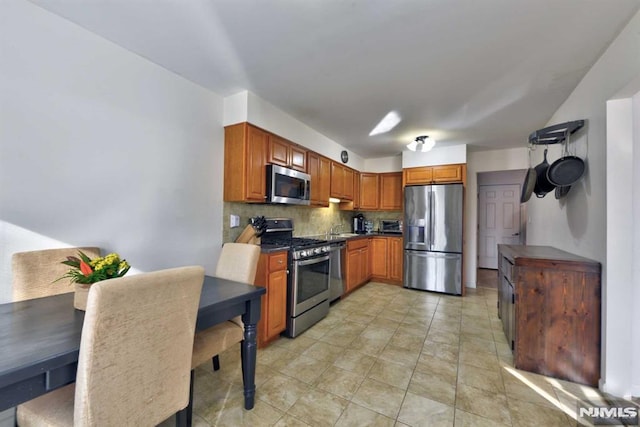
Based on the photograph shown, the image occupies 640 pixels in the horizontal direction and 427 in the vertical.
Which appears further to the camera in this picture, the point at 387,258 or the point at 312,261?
the point at 387,258

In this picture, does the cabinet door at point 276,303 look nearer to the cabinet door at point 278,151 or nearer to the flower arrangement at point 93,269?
the cabinet door at point 278,151

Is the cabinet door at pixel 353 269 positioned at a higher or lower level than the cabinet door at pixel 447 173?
lower

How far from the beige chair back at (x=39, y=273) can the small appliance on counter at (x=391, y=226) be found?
463cm

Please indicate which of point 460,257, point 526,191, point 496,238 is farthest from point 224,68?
point 496,238

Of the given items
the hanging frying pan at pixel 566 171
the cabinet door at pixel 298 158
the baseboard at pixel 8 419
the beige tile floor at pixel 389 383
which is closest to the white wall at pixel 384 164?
the cabinet door at pixel 298 158

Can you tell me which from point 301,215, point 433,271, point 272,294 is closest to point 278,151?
point 301,215

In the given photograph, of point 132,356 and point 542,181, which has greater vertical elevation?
point 542,181

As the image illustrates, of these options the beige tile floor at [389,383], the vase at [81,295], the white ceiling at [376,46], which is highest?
the white ceiling at [376,46]

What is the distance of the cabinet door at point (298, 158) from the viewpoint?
3.25 m

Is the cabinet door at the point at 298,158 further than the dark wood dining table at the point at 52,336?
Yes

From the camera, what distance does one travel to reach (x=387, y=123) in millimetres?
3412

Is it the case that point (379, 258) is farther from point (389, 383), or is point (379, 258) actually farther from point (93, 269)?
point (93, 269)

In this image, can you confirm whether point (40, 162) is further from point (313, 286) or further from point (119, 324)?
point (313, 286)

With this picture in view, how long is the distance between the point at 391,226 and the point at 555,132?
3.12 meters
